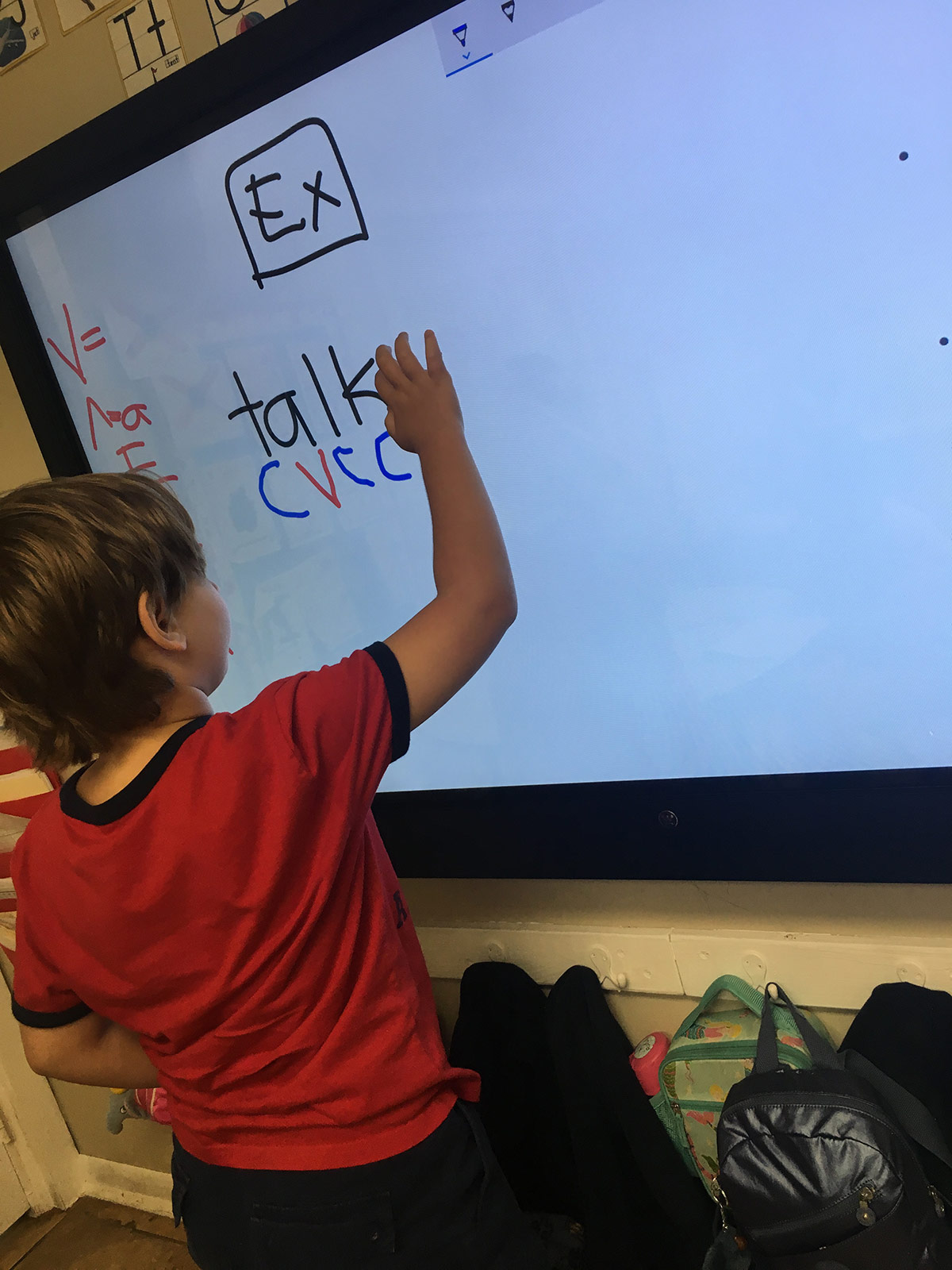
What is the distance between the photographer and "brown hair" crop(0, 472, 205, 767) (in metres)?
0.74

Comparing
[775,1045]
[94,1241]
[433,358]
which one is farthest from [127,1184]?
[433,358]

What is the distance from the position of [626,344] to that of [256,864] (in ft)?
2.00

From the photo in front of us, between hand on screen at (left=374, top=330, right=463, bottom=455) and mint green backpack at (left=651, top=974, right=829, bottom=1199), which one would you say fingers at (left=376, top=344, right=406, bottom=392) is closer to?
hand on screen at (left=374, top=330, right=463, bottom=455)

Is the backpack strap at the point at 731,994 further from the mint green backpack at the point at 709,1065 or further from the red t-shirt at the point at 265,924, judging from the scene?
the red t-shirt at the point at 265,924

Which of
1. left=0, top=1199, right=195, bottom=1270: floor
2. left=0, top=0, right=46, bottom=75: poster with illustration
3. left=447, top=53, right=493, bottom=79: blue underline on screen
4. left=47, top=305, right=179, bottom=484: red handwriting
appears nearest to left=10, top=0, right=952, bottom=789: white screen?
left=447, top=53, right=493, bottom=79: blue underline on screen

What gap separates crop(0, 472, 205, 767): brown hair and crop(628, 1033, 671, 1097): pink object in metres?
0.72

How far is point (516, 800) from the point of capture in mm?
1038

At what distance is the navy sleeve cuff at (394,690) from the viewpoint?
2.42 feet

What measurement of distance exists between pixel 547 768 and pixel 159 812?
455 millimetres

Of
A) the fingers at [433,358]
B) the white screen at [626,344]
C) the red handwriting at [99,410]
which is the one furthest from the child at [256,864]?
the red handwriting at [99,410]

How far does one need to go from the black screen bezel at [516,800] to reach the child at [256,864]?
0.84 ft

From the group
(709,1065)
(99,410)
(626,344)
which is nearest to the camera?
(626,344)

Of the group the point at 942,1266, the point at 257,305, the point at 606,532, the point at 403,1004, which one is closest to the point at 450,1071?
the point at 403,1004

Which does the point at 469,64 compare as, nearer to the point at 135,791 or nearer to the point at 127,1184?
the point at 135,791
